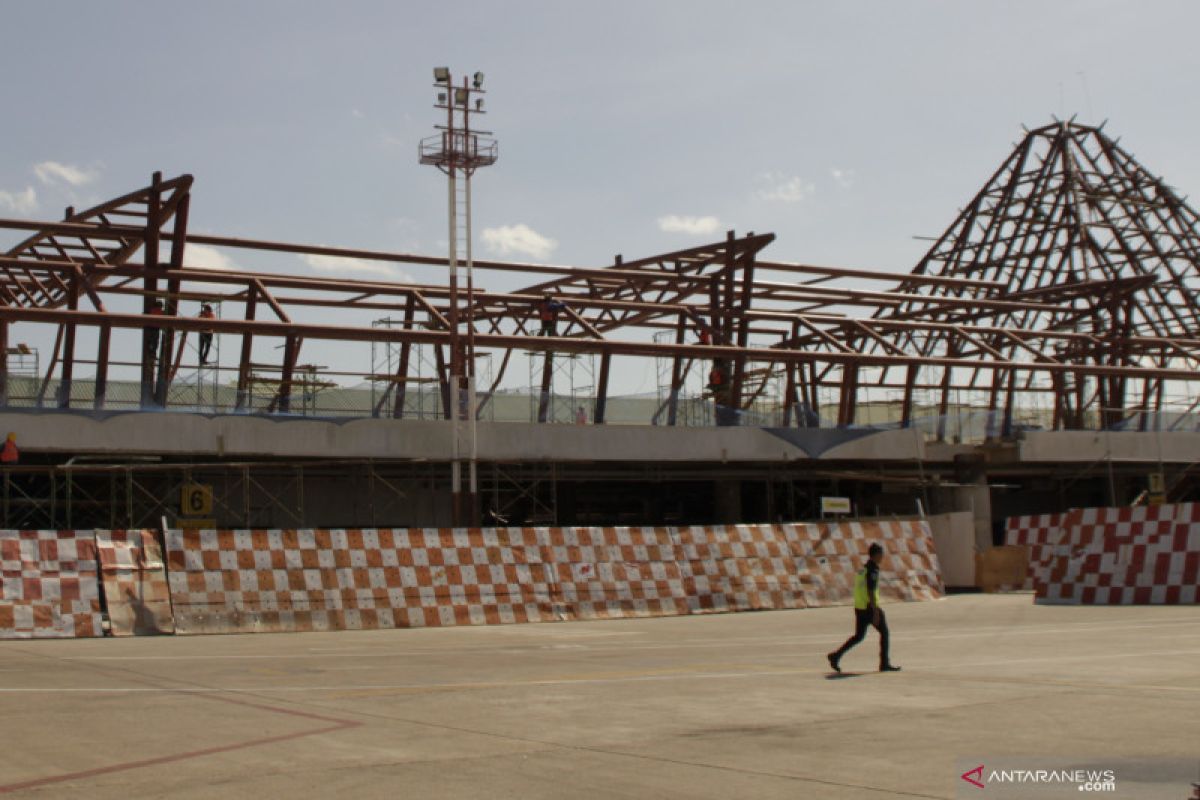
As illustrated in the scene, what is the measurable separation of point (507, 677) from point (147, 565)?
36.0 ft

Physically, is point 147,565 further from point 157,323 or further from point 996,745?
point 996,745

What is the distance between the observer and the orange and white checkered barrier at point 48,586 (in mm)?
21605

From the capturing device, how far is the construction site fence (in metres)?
22.4

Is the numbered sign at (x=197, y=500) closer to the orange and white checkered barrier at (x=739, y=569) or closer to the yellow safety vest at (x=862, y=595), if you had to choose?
the orange and white checkered barrier at (x=739, y=569)

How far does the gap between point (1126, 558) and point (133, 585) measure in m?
19.0

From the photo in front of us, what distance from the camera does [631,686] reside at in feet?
43.6

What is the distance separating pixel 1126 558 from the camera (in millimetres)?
26875

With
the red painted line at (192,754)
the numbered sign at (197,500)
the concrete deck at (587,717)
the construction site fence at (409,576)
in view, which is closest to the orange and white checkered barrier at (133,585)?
the construction site fence at (409,576)

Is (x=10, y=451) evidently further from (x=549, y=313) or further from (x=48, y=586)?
(x=549, y=313)

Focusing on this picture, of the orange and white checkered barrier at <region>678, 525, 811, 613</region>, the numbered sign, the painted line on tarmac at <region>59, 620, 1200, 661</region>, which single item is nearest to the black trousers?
the painted line on tarmac at <region>59, 620, 1200, 661</region>

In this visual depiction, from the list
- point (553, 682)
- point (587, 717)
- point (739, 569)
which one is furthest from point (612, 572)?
point (587, 717)

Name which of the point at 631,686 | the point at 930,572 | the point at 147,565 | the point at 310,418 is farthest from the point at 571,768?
the point at 310,418

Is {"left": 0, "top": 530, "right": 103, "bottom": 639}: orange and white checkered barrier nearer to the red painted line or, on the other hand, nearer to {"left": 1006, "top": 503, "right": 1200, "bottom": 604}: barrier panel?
the red painted line

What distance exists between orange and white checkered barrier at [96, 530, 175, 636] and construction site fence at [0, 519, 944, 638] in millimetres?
22
